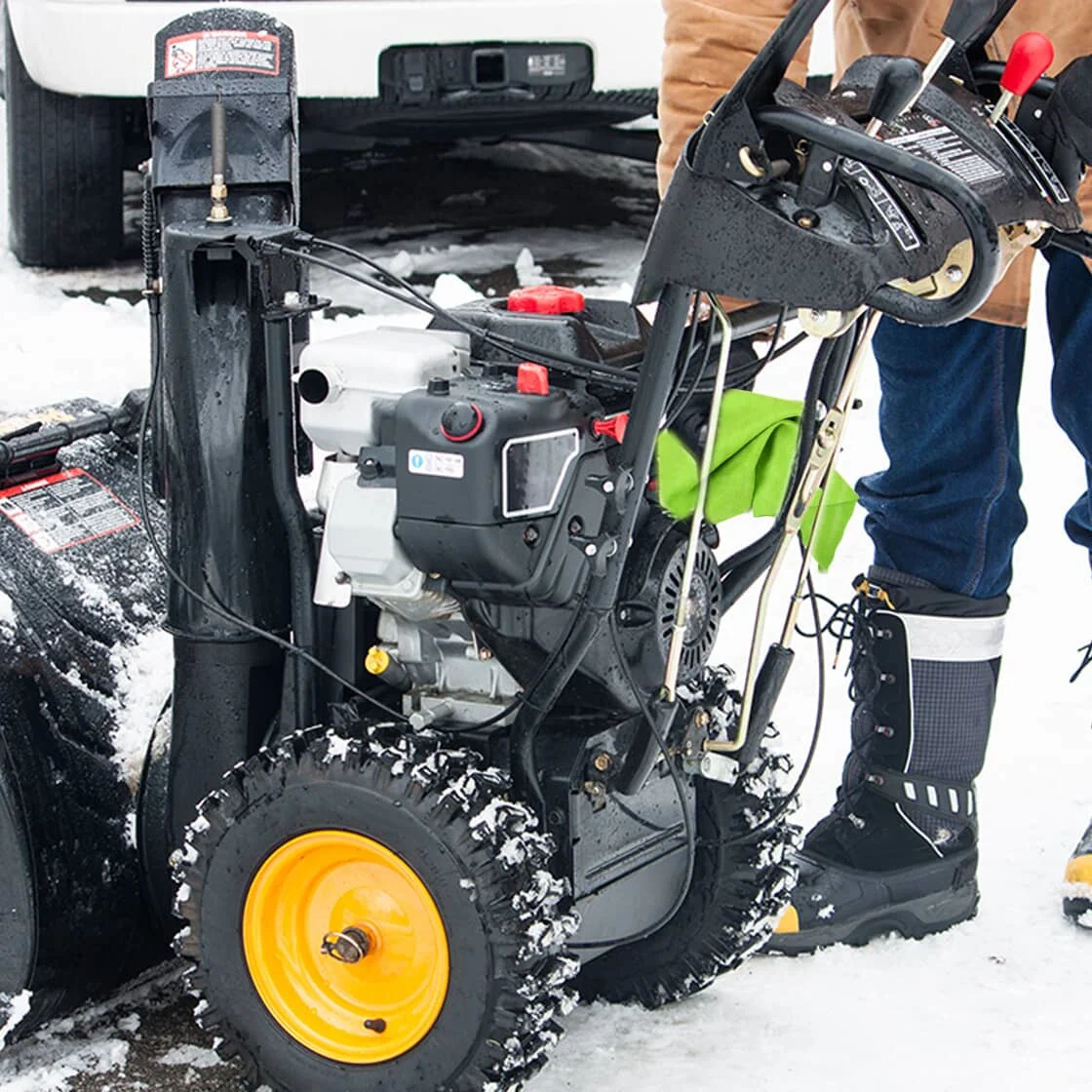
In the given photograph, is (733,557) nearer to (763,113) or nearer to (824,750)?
(763,113)

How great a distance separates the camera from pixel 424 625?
→ 7.02 feet

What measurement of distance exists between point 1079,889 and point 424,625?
1083 mm

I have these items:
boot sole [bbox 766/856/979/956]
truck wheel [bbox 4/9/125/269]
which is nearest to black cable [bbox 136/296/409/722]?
boot sole [bbox 766/856/979/956]

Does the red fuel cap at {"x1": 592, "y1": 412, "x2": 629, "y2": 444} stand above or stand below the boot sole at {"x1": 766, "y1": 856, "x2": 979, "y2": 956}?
above

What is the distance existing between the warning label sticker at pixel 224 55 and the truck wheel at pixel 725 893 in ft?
3.22

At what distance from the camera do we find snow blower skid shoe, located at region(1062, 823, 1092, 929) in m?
2.64

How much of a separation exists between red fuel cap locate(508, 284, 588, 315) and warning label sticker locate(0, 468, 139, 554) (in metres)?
0.67

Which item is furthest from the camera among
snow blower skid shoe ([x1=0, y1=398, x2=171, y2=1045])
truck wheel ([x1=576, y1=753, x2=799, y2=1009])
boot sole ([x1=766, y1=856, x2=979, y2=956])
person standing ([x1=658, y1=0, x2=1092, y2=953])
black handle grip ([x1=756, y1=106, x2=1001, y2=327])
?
boot sole ([x1=766, y1=856, x2=979, y2=956])

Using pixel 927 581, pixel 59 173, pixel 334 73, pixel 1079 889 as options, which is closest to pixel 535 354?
pixel 927 581

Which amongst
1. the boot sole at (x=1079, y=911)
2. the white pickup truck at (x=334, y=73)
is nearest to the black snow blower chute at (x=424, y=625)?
the boot sole at (x=1079, y=911)

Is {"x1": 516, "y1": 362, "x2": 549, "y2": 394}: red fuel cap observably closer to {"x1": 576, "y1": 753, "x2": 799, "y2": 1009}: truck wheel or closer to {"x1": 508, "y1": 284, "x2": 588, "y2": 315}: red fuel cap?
{"x1": 508, "y1": 284, "x2": 588, "y2": 315}: red fuel cap

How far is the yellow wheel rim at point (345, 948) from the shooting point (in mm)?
2049

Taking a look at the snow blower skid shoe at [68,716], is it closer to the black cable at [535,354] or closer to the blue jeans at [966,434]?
the black cable at [535,354]

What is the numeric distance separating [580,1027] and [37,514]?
916mm
